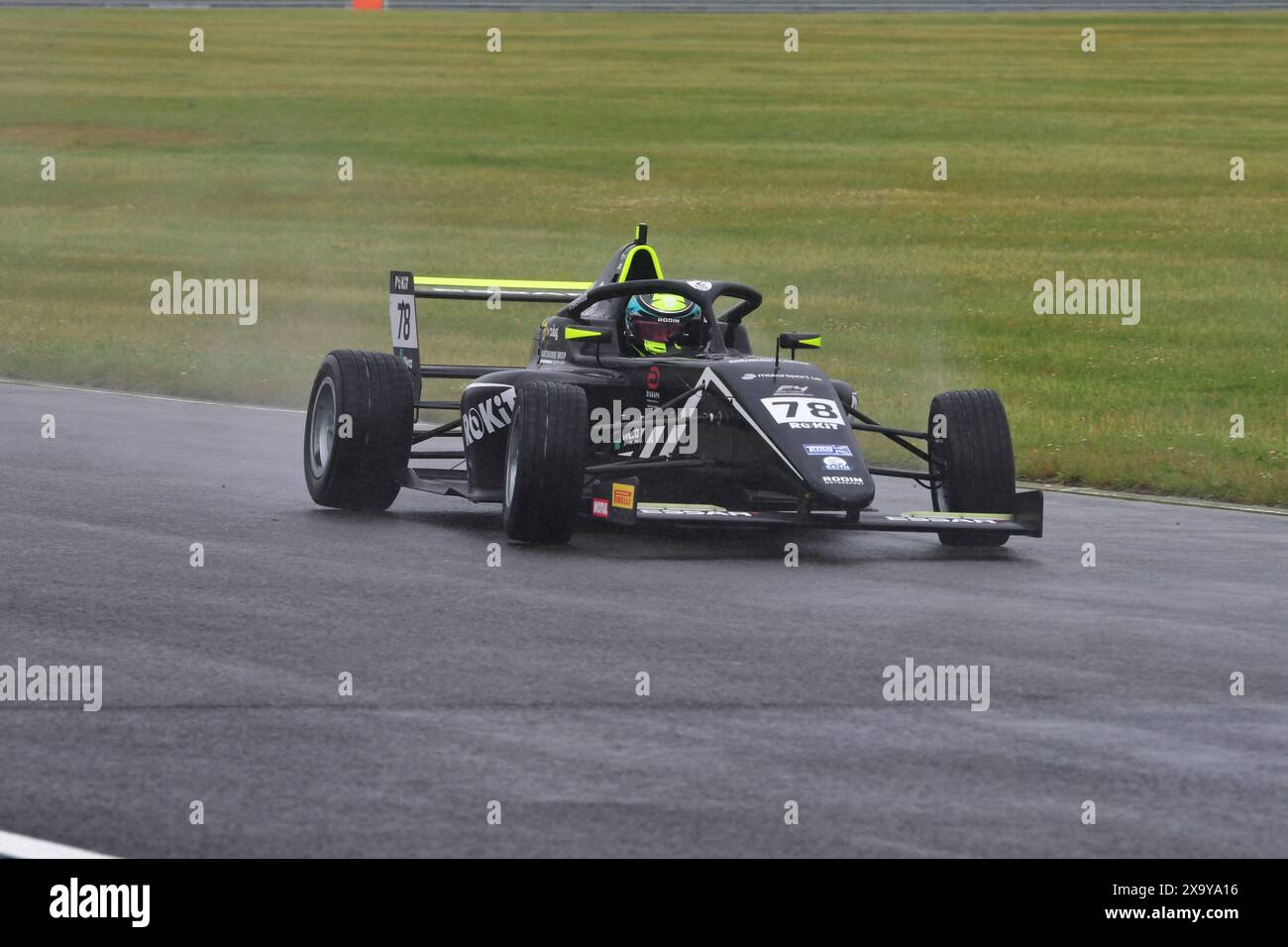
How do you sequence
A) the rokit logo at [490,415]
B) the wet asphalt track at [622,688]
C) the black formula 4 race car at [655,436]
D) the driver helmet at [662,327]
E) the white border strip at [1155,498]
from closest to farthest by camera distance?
the wet asphalt track at [622,688]
the black formula 4 race car at [655,436]
the rokit logo at [490,415]
the driver helmet at [662,327]
the white border strip at [1155,498]

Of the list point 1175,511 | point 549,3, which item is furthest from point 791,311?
point 549,3

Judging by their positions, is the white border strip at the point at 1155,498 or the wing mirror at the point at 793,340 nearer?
the wing mirror at the point at 793,340

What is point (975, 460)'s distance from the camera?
448 inches

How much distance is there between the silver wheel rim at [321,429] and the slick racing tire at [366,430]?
1.1 inches

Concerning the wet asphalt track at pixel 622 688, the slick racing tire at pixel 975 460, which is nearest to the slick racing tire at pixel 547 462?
the wet asphalt track at pixel 622 688

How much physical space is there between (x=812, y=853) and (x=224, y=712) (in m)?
2.42

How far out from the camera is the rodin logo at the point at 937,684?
25.6ft

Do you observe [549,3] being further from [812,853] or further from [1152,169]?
[812,853]

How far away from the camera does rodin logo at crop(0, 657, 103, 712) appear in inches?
300

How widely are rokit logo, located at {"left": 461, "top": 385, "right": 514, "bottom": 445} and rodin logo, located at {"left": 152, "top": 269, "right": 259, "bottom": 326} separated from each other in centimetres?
1588
